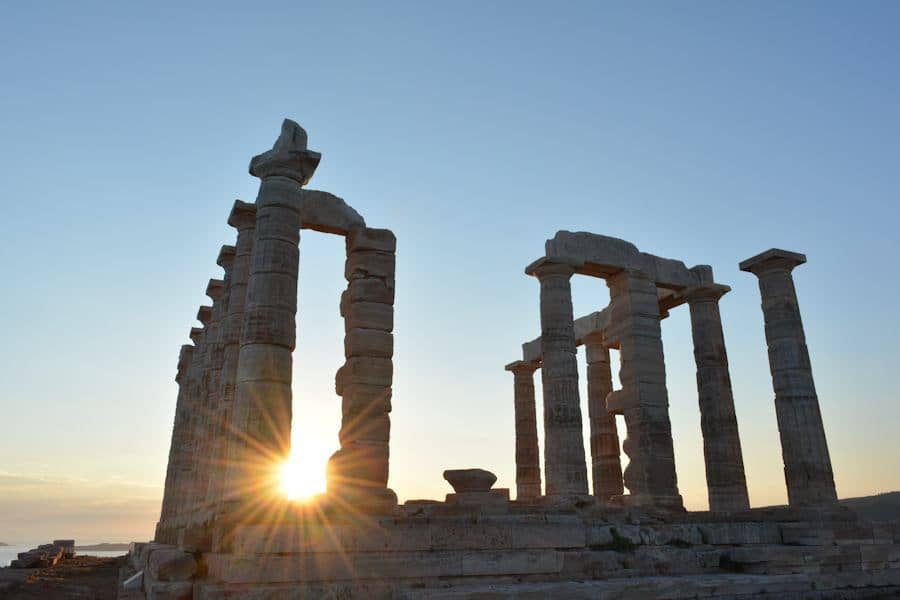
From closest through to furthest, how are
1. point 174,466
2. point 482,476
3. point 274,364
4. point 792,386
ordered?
point 274,364 → point 482,476 → point 792,386 → point 174,466

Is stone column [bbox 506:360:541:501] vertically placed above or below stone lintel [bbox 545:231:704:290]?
below

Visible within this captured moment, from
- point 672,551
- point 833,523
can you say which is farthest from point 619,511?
point 833,523

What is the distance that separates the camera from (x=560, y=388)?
1927 cm

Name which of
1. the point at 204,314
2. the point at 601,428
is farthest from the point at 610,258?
the point at 204,314

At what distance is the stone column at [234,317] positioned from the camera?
15.8 metres

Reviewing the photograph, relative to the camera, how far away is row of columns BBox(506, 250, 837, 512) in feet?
62.2

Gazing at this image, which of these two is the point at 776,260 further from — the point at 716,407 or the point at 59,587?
the point at 59,587

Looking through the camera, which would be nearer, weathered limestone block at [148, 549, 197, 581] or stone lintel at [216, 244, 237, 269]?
weathered limestone block at [148, 549, 197, 581]

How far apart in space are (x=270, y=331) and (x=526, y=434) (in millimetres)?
18463

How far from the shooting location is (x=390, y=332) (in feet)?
51.4

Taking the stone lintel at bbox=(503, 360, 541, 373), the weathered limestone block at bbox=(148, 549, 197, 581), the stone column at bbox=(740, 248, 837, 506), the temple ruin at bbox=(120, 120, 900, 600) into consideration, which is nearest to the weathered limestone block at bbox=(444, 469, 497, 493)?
the temple ruin at bbox=(120, 120, 900, 600)

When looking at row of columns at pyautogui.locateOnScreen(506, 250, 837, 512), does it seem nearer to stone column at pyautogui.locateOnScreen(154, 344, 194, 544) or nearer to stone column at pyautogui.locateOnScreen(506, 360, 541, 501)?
stone column at pyautogui.locateOnScreen(506, 360, 541, 501)

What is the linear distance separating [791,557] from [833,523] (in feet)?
14.2

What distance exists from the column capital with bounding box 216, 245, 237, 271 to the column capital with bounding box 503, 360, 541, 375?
15204mm
